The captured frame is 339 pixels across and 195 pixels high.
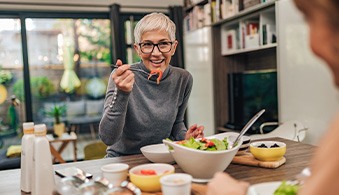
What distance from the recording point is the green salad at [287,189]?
0.79 metres

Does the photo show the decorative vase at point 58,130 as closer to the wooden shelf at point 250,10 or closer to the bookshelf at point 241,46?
the bookshelf at point 241,46

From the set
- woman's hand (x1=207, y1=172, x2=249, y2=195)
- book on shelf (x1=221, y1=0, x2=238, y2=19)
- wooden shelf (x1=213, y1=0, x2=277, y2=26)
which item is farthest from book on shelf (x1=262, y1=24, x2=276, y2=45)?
woman's hand (x1=207, y1=172, x2=249, y2=195)

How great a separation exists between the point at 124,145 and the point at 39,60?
3698mm

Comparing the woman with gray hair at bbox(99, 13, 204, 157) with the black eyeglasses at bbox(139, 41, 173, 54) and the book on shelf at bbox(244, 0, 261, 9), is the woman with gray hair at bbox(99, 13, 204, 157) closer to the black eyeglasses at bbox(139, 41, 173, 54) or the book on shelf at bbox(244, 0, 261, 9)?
the black eyeglasses at bbox(139, 41, 173, 54)

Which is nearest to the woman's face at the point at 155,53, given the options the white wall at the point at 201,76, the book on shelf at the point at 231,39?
the book on shelf at the point at 231,39

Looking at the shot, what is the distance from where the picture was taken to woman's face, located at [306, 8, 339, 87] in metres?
0.40

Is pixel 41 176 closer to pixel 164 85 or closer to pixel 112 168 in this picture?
pixel 112 168

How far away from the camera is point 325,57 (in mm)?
421

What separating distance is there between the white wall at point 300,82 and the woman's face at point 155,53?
1.39 meters

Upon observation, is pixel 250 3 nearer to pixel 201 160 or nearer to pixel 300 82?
pixel 300 82

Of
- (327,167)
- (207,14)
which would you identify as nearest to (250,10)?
(207,14)

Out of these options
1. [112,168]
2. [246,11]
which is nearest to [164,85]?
[112,168]

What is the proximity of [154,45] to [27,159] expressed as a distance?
0.83 meters

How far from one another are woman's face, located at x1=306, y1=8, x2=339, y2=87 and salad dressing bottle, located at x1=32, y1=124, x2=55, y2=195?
2.94ft
